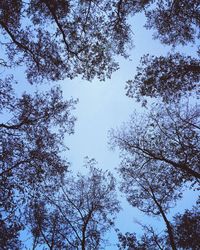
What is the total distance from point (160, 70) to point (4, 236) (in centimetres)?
1087

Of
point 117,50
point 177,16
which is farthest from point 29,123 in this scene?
point 177,16

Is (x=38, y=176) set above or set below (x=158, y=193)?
below

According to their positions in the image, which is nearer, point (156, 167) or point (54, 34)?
point (54, 34)

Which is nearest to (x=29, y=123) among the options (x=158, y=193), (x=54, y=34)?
(x=54, y=34)

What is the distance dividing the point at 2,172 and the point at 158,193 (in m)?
13.1

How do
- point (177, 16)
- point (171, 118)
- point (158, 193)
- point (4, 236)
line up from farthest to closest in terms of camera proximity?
1. point (158, 193)
2. point (171, 118)
3. point (177, 16)
4. point (4, 236)

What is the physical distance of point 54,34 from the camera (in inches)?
485

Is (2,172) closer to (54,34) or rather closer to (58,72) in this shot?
(58,72)

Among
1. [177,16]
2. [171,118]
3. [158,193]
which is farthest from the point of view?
[158,193]

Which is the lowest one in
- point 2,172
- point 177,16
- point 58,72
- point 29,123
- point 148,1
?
point 2,172

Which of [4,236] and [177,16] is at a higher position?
[177,16]

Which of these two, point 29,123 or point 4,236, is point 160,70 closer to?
point 29,123

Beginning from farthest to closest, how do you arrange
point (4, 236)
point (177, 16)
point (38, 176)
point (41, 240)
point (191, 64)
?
point (41, 240), point (177, 16), point (191, 64), point (38, 176), point (4, 236)

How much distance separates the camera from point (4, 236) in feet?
30.9
